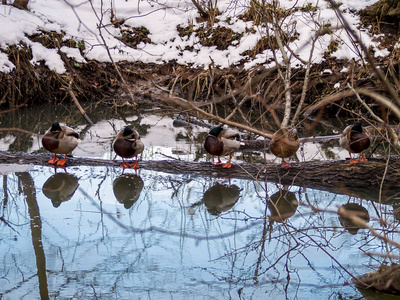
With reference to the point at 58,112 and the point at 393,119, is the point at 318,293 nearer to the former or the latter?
the point at 393,119

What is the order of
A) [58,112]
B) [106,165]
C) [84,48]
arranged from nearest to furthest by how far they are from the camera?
1. [106,165]
2. [58,112]
3. [84,48]

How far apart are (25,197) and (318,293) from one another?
306 centimetres

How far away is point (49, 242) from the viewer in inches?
136

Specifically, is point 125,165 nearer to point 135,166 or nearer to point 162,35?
point 135,166

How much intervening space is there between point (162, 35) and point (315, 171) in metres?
9.56

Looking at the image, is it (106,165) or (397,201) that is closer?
(397,201)

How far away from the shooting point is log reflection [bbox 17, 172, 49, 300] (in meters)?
2.86

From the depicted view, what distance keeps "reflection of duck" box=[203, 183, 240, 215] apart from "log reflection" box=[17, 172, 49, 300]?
1.60m

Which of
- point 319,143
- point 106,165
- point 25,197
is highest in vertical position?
point 319,143

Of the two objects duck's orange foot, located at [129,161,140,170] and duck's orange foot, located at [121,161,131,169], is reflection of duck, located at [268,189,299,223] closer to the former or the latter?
duck's orange foot, located at [129,161,140,170]

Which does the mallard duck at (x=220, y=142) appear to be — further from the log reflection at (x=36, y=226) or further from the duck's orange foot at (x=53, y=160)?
the log reflection at (x=36, y=226)

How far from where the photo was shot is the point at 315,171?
485 centimetres

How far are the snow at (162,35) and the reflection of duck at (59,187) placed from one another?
5.49 meters

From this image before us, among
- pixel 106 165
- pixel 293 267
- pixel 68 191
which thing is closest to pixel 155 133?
pixel 106 165
